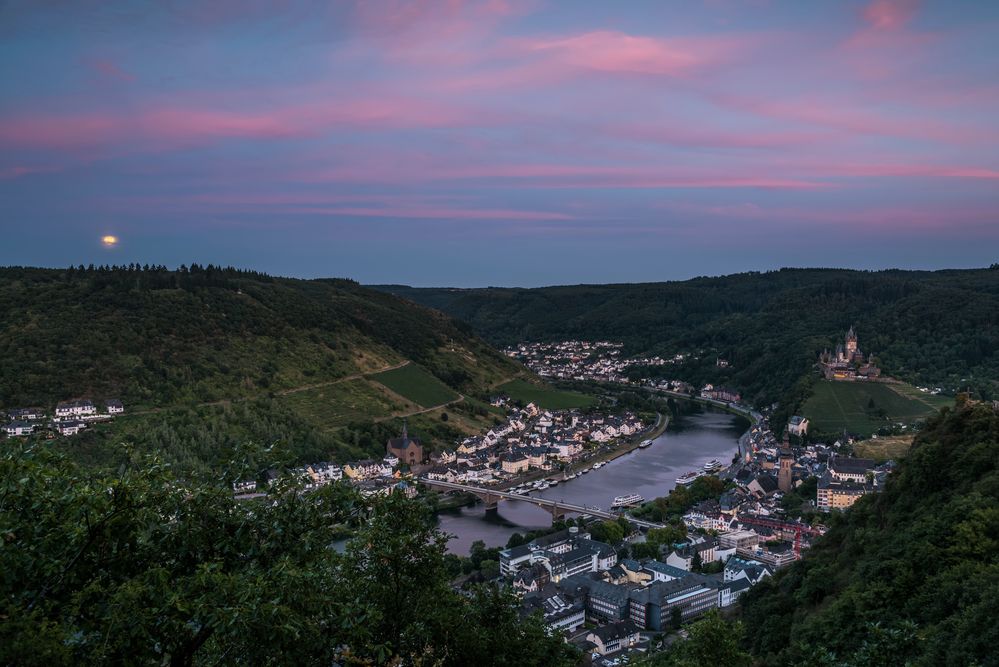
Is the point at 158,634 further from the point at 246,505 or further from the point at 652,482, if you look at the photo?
the point at 652,482

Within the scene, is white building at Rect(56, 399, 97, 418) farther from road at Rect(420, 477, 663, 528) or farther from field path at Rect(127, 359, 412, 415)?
road at Rect(420, 477, 663, 528)

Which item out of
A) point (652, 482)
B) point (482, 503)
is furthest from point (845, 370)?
point (482, 503)

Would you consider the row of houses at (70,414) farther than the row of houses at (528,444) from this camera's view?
No

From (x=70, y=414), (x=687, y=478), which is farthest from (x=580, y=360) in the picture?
(x=70, y=414)

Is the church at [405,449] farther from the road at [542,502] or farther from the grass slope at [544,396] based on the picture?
the grass slope at [544,396]

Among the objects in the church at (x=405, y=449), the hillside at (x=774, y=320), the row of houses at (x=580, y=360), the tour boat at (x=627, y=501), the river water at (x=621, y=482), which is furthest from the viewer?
the row of houses at (x=580, y=360)

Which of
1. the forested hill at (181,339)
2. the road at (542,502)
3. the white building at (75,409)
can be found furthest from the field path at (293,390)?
the road at (542,502)
